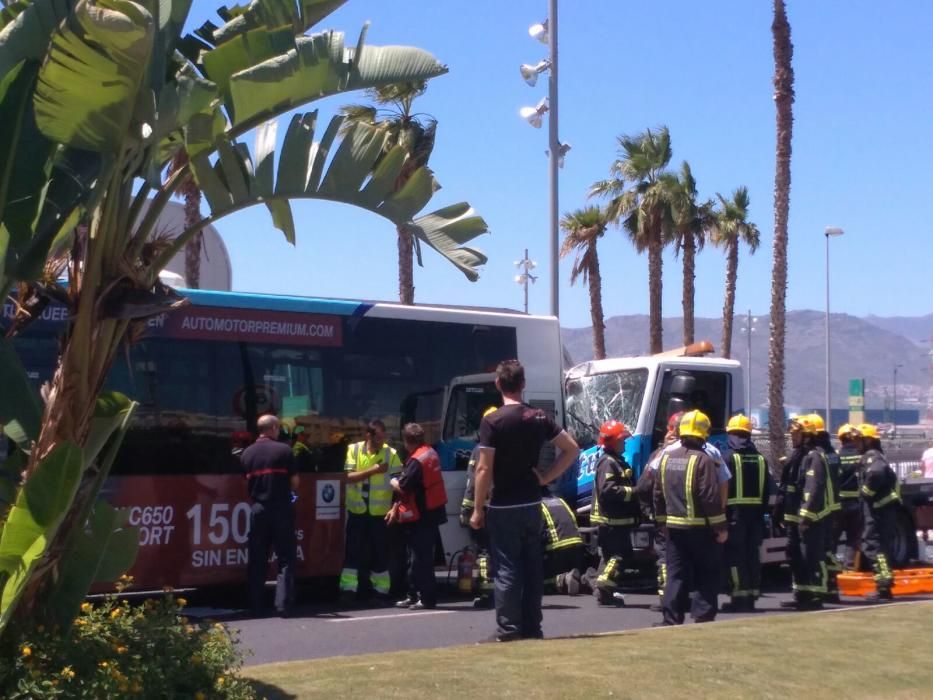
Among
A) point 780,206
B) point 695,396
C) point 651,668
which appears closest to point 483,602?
point 695,396

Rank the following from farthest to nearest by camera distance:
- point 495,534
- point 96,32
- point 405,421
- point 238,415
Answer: point 405,421 < point 238,415 < point 495,534 < point 96,32

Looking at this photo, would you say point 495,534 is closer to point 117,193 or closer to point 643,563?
point 117,193

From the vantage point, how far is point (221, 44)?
6.23 meters

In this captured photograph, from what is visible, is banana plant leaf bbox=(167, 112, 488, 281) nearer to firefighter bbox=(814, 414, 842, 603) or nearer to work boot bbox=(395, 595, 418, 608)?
work boot bbox=(395, 595, 418, 608)

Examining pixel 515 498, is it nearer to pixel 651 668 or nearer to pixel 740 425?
pixel 651 668

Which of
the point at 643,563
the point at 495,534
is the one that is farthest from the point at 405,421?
the point at 495,534

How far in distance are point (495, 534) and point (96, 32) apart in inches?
185

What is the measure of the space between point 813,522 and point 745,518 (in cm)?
69

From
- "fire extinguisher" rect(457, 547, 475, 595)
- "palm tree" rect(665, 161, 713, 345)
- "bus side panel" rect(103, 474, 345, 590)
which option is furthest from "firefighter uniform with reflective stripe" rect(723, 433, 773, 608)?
"palm tree" rect(665, 161, 713, 345)

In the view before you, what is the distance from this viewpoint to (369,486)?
12867mm

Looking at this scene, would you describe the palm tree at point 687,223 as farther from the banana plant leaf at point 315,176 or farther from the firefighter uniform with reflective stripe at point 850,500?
the banana plant leaf at point 315,176

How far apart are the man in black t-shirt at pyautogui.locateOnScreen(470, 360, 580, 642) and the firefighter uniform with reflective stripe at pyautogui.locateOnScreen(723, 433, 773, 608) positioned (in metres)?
4.05

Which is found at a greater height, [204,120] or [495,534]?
[204,120]

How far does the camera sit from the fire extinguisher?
1358cm
